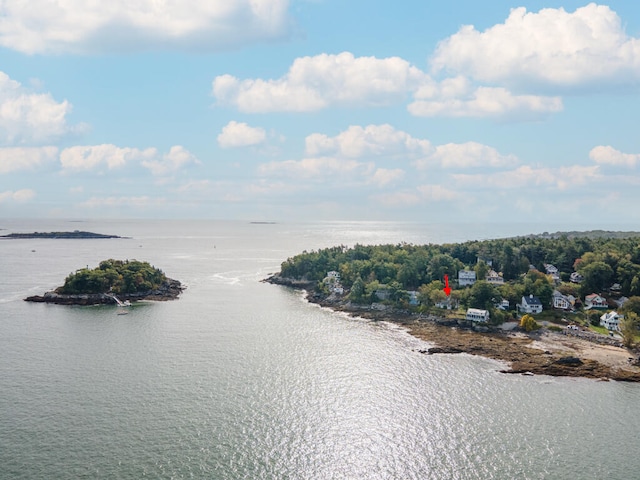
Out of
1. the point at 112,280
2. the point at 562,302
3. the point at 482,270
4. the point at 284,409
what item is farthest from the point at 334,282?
the point at 284,409

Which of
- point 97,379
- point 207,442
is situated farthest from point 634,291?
point 97,379

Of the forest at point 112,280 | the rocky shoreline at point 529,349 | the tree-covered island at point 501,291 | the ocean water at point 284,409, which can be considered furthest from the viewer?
the forest at point 112,280

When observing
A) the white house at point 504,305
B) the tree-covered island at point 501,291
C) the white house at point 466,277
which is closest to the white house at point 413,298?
the tree-covered island at point 501,291

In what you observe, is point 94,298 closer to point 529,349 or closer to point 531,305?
point 529,349

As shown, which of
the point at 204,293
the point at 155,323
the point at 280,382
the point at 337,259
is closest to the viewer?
the point at 280,382

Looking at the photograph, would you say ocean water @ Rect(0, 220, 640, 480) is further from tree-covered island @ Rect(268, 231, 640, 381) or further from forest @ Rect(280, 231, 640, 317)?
forest @ Rect(280, 231, 640, 317)

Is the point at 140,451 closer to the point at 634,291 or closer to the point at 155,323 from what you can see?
the point at 155,323

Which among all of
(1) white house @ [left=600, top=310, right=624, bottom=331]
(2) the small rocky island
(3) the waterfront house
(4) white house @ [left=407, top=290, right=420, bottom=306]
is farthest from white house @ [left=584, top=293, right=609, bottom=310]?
(2) the small rocky island

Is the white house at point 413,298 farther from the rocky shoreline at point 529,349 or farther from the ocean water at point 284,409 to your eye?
the ocean water at point 284,409
